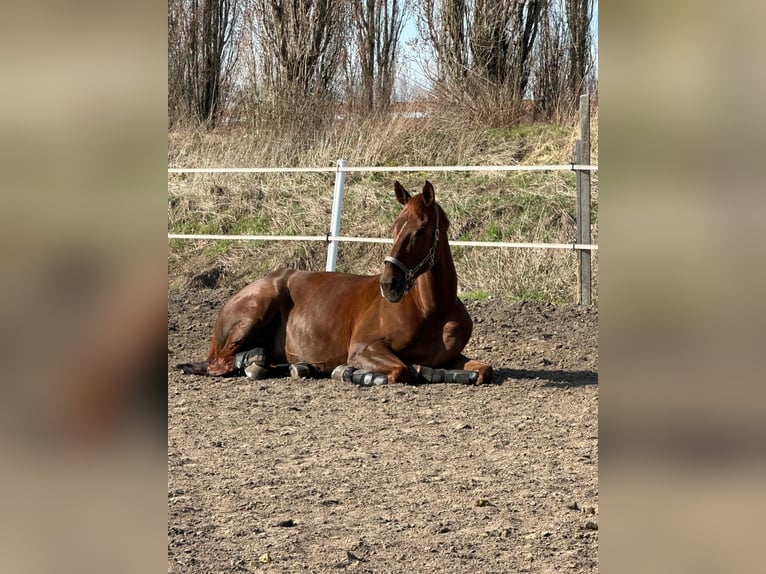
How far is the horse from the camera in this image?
6.87m

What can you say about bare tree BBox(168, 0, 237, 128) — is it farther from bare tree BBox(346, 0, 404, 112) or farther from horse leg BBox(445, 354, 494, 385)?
horse leg BBox(445, 354, 494, 385)

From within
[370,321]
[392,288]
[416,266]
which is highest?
[416,266]

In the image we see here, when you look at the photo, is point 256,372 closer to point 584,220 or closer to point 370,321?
point 370,321

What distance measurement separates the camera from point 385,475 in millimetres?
4547

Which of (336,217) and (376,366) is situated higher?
(336,217)

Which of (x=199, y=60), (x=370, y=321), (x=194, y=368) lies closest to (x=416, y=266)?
(x=370, y=321)

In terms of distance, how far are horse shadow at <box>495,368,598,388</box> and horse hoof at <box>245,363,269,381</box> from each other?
5.73ft

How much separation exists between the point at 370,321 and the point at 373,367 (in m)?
0.41

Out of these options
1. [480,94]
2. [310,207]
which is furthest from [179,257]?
[480,94]
